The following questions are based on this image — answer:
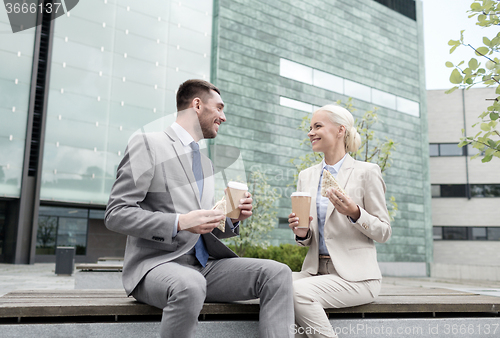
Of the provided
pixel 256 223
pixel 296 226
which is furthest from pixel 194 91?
pixel 256 223

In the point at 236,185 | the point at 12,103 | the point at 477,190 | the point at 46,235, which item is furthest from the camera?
the point at 477,190

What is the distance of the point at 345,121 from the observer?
3625mm

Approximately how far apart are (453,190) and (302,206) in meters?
36.3

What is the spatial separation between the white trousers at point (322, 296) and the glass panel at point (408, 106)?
29.4 metres

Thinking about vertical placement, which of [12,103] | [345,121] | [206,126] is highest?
[12,103]

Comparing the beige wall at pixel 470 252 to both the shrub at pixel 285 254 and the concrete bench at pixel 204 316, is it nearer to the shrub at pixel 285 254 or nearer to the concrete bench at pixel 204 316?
the shrub at pixel 285 254

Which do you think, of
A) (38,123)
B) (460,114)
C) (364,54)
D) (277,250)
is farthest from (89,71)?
(460,114)

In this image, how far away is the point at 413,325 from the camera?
11.0 feet

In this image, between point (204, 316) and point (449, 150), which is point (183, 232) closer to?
point (204, 316)

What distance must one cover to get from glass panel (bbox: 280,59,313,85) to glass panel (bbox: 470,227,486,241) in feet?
65.6

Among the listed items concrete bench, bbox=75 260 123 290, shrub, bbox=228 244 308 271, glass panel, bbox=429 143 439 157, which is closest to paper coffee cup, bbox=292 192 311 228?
concrete bench, bbox=75 260 123 290

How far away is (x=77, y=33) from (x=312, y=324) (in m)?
21.1

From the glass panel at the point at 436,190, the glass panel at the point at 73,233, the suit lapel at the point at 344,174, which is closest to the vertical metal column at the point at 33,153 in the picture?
the glass panel at the point at 73,233

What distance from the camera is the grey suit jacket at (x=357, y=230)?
3.13m
